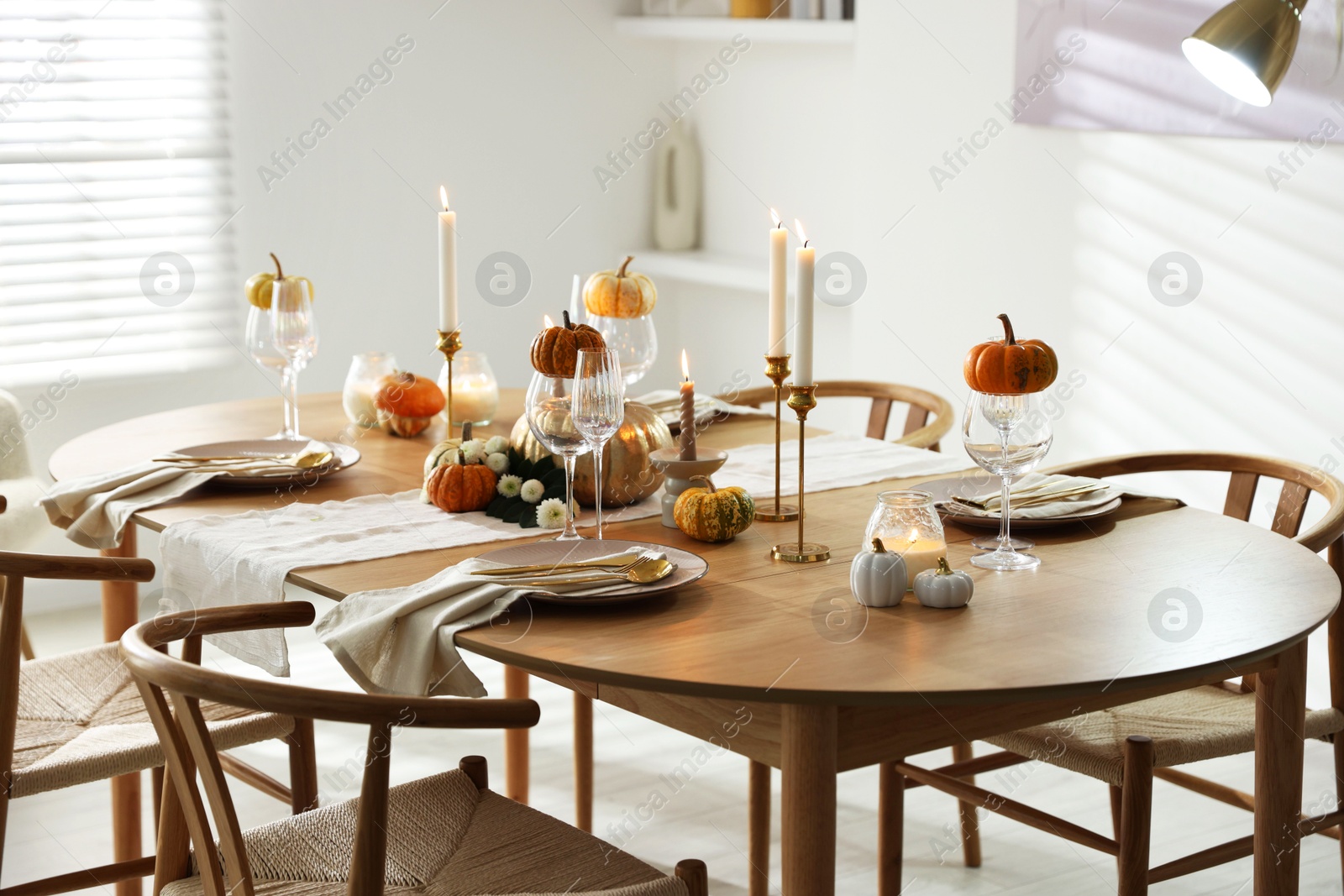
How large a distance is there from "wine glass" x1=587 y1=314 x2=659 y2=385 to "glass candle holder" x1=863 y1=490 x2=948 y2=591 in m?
0.88

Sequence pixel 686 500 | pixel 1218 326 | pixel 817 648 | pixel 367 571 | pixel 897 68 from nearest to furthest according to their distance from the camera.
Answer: pixel 817 648, pixel 367 571, pixel 686 500, pixel 1218 326, pixel 897 68

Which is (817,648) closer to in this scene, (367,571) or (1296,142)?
(367,571)

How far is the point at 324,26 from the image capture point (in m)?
4.23

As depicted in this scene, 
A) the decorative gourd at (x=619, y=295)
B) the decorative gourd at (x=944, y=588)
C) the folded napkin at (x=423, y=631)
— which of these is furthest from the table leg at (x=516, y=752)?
the decorative gourd at (x=944, y=588)

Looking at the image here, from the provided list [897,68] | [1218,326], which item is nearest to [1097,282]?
[1218,326]

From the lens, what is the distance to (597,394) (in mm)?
1754

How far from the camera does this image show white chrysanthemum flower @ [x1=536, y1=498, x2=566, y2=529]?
6.36 ft

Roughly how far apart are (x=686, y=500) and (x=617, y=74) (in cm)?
319

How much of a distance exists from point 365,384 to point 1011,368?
127 centimetres

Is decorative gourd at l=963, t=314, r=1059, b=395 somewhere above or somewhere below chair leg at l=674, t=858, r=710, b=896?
above

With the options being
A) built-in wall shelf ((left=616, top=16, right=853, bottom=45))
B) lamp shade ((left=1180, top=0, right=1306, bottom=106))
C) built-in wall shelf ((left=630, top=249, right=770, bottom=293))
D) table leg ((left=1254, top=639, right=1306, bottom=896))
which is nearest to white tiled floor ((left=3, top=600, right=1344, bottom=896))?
table leg ((left=1254, top=639, right=1306, bottom=896))

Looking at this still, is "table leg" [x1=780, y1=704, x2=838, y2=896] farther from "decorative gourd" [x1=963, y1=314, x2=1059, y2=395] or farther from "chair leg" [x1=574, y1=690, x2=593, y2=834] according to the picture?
"chair leg" [x1=574, y1=690, x2=593, y2=834]

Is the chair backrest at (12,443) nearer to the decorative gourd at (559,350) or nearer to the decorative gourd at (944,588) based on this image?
the decorative gourd at (559,350)

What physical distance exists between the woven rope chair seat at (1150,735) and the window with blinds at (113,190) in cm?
292
